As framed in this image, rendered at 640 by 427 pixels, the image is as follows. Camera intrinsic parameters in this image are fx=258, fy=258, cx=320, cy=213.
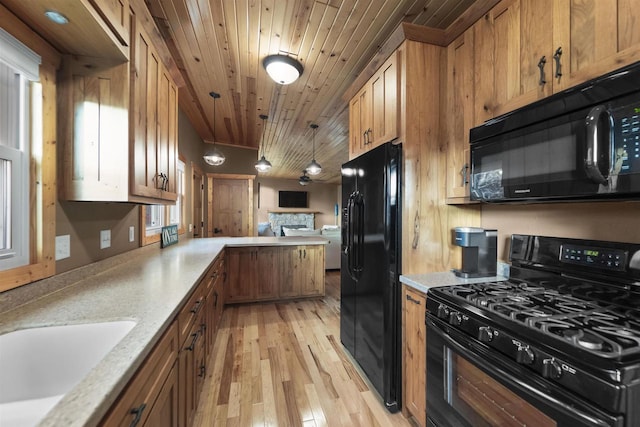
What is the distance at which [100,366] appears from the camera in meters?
0.71

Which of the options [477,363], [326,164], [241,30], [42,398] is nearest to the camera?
[42,398]

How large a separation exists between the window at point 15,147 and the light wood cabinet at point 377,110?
1923mm

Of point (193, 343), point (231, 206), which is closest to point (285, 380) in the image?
point (193, 343)

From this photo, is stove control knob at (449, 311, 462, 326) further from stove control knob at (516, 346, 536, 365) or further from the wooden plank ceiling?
the wooden plank ceiling

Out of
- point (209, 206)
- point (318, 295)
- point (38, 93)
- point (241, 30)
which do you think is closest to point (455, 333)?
point (38, 93)

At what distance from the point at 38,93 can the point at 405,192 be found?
2.02 metres

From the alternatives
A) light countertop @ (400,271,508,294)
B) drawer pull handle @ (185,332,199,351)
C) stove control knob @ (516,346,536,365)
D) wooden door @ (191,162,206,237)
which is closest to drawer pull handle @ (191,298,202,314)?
drawer pull handle @ (185,332,199,351)

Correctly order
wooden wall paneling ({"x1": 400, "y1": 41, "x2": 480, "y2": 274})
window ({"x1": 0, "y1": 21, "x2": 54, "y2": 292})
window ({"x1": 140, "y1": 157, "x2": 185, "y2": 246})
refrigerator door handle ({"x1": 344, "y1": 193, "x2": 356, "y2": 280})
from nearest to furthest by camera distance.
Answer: window ({"x1": 0, "y1": 21, "x2": 54, "y2": 292})
wooden wall paneling ({"x1": 400, "y1": 41, "x2": 480, "y2": 274})
refrigerator door handle ({"x1": 344, "y1": 193, "x2": 356, "y2": 280})
window ({"x1": 140, "y1": 157, "x2": 185, "y2": 246})

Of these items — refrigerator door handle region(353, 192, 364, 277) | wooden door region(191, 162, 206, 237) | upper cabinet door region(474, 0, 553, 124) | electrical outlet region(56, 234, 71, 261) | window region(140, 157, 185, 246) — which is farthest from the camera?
wooden door region(191, 162, 206, 237)

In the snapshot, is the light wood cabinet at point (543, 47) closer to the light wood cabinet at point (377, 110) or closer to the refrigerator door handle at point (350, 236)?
the light wood cabinet at point (377, 110)

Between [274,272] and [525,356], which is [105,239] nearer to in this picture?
[274,272]

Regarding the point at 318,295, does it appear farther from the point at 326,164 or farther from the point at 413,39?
the point at 326,164

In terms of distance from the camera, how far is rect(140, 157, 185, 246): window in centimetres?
256

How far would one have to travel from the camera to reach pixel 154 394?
93cm
